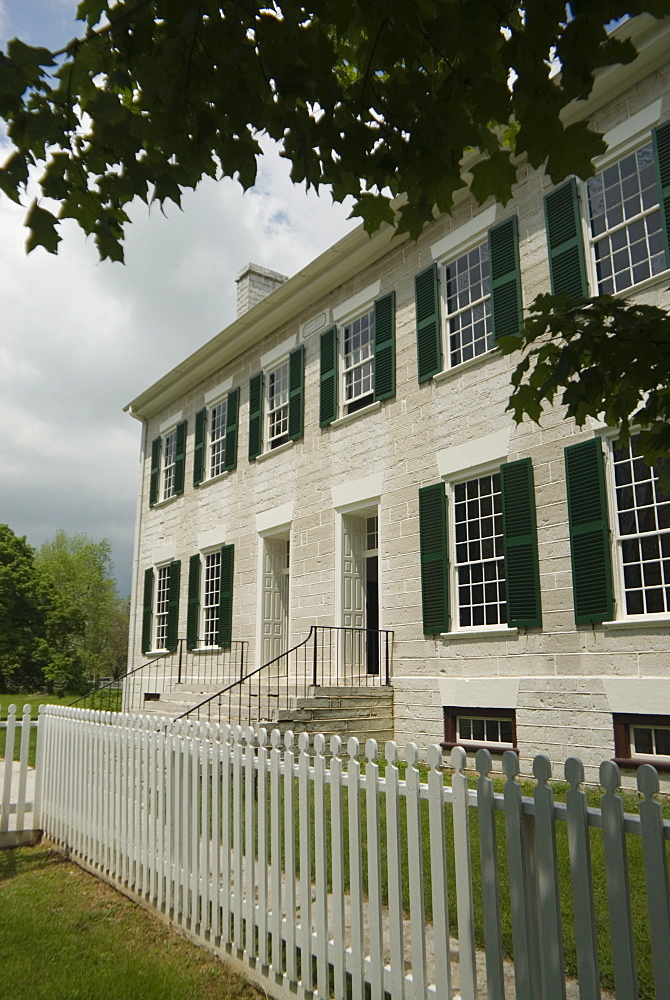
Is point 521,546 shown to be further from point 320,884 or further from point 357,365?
point 320,884

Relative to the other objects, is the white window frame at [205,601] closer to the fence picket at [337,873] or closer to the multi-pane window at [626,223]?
the multi-pane window at [626,223]

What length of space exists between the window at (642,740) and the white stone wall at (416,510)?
12 cm

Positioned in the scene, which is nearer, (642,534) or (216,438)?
(642,534)

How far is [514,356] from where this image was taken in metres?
10.6

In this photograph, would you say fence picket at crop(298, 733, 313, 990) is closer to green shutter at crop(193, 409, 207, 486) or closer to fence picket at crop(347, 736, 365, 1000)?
fence picket at crop(347, 736, 365, 1000)

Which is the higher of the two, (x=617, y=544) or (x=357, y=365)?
(x=357, y=365)

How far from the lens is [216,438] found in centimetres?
1805

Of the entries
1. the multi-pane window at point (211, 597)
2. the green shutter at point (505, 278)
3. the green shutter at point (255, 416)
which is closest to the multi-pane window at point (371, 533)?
the green shutter at point (255, 416)

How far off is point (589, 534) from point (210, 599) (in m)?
9.87

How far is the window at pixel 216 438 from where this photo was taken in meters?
17.1

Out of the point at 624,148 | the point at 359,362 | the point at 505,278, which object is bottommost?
the point at 359,362

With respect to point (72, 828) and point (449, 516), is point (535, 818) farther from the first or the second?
point (449, 516)

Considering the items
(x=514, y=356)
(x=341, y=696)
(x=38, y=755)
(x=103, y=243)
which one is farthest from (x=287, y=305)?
(x=103, y=243)

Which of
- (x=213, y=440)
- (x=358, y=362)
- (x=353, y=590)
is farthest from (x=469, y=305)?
(x=213, y=440)
